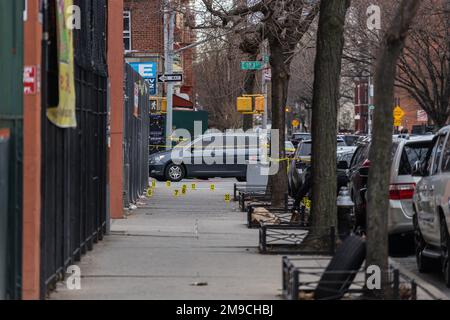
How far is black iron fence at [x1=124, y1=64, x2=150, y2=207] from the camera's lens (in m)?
21.0

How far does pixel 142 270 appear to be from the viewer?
39.7 ft

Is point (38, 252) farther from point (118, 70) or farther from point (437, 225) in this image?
point (118, 70)

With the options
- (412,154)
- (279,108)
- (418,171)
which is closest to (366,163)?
(412,154)

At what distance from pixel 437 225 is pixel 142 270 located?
3636 mm

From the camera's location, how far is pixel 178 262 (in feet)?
42.8

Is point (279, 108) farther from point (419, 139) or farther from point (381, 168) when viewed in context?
point (381, 168)

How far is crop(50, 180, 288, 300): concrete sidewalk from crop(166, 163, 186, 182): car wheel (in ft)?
48.1

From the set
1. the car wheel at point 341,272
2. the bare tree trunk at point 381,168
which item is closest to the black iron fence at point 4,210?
the car wheel at point 341,272

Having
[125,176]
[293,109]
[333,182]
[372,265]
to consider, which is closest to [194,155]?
[125,176]

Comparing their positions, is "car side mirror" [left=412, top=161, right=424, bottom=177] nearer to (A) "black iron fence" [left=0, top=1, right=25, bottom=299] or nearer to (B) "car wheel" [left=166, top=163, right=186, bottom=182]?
(A) "black iron fence" [left=0, top=1, right=25, bottom=299]

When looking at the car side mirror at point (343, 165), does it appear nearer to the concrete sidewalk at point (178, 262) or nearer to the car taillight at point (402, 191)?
the concrete sidewalk at point (178, 262)

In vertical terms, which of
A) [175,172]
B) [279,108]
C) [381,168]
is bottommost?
[175,172]

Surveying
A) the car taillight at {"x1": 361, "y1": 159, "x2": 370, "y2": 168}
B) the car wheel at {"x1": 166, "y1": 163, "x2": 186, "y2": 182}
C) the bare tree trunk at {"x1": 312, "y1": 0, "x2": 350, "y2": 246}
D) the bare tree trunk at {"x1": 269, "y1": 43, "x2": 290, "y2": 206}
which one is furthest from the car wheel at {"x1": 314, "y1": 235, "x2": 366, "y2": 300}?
the car wheel at {"x1": 166, "y1": 163, "x2": 186, "y2": 182}

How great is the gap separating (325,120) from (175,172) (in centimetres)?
2250
